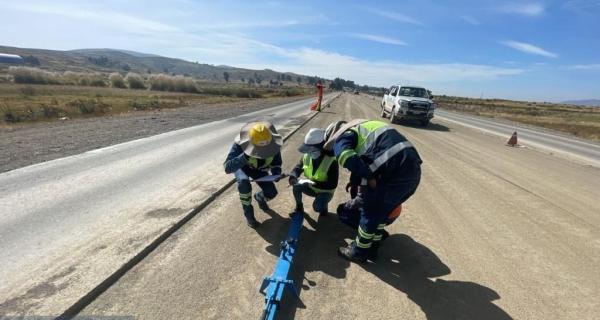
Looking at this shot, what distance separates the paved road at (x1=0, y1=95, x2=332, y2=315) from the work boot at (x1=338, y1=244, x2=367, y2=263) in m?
2.35

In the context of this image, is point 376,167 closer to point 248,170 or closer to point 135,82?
point 248,170

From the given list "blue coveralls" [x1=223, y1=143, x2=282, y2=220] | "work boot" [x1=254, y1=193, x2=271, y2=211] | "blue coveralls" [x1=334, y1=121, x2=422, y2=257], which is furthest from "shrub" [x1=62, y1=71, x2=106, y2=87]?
"blue coveralls" [x1=334, y1=121, x2=422, y2=257]

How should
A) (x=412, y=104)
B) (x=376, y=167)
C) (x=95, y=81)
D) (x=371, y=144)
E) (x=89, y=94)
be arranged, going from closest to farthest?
(x=376, y=167) < (x=371, y=144) < (x=412, y=104) < (x=89, y=94) < (x=95, y=81)

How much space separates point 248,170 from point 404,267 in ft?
8.37

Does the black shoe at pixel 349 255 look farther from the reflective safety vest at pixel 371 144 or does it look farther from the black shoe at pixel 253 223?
the black shoe at pixel 253 223

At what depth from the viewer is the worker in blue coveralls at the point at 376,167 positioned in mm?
3758

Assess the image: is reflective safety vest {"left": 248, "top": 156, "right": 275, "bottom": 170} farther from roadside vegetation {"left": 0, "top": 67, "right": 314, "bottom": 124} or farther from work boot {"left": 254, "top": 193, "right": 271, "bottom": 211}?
roadside vegetation {"left": 0, "top": 67, "right": 314, "bottom": 124}

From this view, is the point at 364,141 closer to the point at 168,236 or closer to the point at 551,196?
the point at 168,236

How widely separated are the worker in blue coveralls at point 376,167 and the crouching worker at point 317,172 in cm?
61

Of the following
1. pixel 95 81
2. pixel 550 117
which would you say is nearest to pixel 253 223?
pixel 550 117

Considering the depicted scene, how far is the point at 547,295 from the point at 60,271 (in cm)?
508

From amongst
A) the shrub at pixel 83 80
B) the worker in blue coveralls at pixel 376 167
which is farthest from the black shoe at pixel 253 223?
the shrub at pixel 83 80

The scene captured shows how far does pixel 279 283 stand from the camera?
3.26 m

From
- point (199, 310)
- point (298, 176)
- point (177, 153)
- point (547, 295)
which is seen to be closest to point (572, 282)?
point (547, 295)
